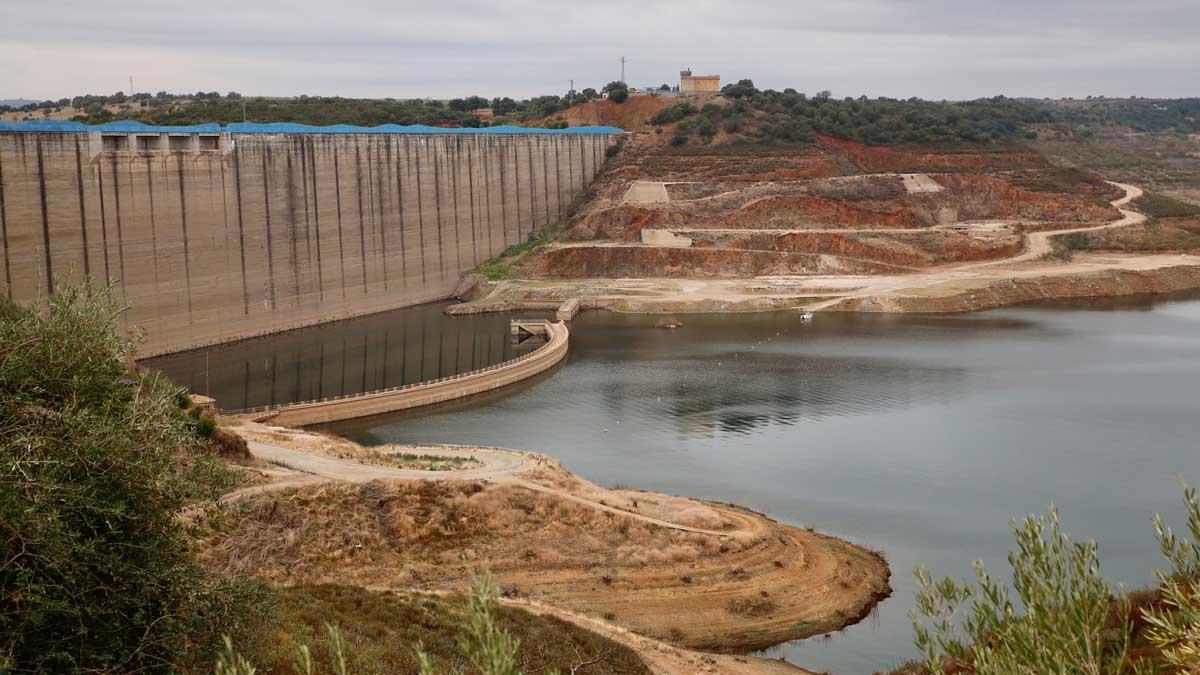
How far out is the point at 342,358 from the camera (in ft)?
201

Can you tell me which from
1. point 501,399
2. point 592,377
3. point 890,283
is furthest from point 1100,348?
point 501,399

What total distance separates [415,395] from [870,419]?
18751 millimetres

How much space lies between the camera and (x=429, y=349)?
213 feet

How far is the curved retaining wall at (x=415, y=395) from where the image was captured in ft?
157

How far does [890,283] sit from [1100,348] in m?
20.1

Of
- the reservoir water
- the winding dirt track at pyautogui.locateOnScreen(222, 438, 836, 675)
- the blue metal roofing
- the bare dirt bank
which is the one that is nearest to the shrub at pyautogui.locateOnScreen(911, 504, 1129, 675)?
the winding dirt track at pyautogui.locateOnScreen(222, 438, 836, 675)

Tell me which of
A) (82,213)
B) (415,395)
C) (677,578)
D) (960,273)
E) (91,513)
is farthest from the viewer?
(960,273)

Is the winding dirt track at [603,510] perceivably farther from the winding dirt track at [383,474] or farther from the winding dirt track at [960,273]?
the winding dirt track at [960,273]

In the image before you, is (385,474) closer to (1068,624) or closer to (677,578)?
(677,578)

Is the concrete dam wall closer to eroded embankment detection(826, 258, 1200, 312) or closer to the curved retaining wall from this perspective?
the curved retaining wall

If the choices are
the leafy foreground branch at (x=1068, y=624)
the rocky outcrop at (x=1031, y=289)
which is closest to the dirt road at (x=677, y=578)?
the leafy foreground branch at (x=1068, y=624)

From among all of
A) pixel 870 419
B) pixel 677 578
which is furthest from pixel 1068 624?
pixel 870 419

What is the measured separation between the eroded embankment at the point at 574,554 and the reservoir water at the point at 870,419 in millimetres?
1411

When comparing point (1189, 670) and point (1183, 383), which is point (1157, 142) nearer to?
point (1183, 383)
